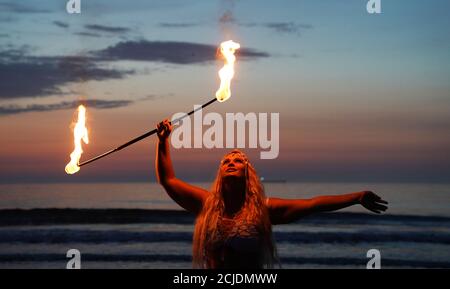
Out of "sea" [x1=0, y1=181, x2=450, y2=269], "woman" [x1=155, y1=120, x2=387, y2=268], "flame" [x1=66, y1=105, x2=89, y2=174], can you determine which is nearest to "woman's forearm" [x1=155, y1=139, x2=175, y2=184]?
"woman" [x1=155, y1=120, x2=387, y2=268]

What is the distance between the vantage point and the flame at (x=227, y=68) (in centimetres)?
561

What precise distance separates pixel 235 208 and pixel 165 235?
Answer: 414 inches

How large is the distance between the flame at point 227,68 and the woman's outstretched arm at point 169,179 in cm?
75

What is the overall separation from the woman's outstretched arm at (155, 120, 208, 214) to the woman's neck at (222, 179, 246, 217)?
0.46 feet

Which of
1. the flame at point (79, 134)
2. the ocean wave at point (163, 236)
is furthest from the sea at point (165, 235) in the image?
the flame at point (79, 134)

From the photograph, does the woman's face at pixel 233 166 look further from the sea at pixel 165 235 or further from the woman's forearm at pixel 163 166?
the sea at pixel 165 235

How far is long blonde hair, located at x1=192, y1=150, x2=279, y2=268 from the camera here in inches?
189

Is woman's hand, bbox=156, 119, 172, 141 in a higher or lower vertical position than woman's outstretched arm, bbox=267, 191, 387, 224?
higher

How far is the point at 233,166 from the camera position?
4.91 metres

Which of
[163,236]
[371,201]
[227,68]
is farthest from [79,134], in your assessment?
[163,236]

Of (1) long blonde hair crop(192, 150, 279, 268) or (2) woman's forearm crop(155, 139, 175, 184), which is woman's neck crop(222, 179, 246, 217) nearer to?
(1) long blonde hair crop(192, 150, 279, 268)

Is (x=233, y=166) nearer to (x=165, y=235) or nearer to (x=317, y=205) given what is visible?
(x=317, y=205)
